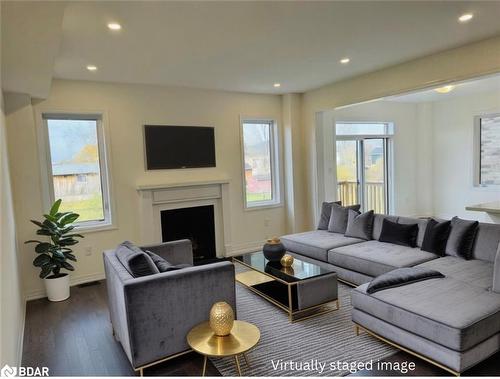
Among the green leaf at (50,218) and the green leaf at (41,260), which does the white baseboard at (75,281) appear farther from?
the green leaf at (50,218)

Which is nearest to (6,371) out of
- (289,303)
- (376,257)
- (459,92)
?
(289,303)

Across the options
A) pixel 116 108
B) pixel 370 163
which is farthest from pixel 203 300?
pixel 370 163

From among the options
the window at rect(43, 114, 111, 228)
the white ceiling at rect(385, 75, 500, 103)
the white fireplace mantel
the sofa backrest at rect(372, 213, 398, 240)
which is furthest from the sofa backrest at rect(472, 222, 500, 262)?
the window at rect(43, 114, 111, 228)

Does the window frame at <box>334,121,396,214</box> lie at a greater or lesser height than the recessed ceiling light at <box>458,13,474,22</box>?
lesser

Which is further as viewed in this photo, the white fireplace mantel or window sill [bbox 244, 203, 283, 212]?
window sill [bbox 244, 203, 283, 212]

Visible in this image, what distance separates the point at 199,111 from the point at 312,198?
254 cm

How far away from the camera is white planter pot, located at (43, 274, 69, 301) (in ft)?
13.3

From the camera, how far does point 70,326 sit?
340 cm

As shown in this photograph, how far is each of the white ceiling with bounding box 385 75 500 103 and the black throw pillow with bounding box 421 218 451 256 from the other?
2.77m

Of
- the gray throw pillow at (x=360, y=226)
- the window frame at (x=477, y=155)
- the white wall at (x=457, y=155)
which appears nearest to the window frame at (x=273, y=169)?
the gray throw pillow at (x=360, y=226)

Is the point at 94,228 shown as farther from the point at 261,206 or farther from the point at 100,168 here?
the point at 261,206

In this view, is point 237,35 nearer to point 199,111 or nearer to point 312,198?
point 199,111

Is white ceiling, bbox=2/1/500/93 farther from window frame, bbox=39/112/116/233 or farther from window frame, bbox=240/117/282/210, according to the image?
window frame, bbox=240/117/282/210

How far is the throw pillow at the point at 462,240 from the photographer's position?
3.49m
